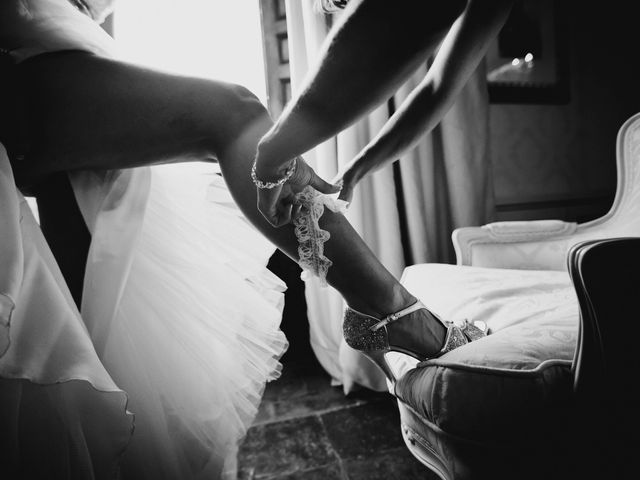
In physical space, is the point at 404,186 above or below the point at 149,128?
below

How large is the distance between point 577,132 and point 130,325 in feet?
8.46

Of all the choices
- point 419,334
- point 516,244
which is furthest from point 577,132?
point 419,334

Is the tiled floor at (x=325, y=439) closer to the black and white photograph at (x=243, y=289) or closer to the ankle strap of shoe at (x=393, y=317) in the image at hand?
the black and white photograph at (x=243, y=289)

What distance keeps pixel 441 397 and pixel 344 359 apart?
37.7 inches

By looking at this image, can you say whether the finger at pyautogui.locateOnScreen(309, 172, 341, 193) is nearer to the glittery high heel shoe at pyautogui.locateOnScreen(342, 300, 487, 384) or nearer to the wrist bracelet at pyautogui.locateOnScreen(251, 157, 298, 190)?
the wrist bracelet at pyautogui.locateOnScreen(251, 157, 298, 190)

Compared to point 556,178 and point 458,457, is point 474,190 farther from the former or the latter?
point 458,457

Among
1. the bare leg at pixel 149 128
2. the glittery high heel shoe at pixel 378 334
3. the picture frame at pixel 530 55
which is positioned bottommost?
the glittery high heel shoe at pixel 378 334

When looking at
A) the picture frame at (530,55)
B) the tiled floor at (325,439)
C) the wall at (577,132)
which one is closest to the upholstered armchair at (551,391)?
the tiled floor at (325,439)

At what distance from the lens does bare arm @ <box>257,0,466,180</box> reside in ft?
1.02

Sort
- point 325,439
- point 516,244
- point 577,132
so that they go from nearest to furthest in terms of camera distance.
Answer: point 325,439 < point 516,244 < point 577,132

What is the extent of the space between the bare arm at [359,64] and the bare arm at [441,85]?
329 millimetres

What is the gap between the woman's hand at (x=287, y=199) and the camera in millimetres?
463

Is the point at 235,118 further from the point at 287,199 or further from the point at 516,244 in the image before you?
the point at 516,244

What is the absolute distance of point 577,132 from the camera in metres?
2.04
